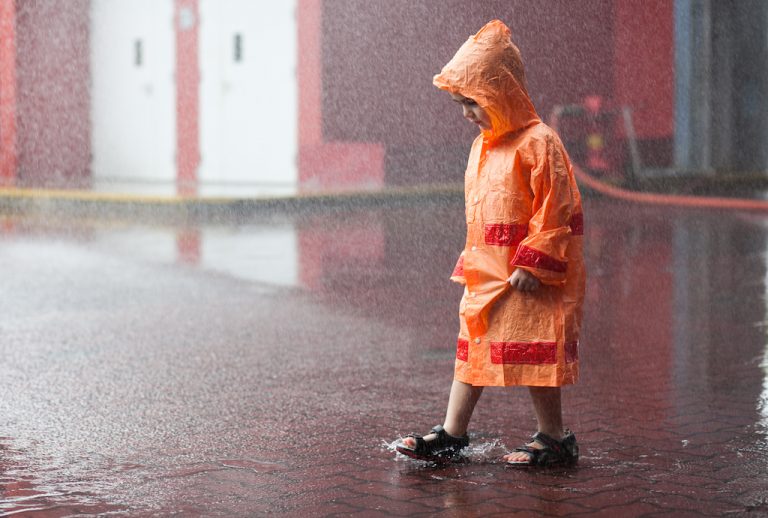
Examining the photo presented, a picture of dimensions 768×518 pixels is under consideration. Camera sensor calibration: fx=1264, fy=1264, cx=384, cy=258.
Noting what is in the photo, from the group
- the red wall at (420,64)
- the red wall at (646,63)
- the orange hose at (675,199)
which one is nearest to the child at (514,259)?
the orange hose at (675,199)

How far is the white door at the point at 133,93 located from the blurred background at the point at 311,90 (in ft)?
0.10

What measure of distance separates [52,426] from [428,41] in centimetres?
1481

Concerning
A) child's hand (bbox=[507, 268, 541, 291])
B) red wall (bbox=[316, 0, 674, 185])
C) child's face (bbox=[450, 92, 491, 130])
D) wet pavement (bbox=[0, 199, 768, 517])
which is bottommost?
wet pavement (bbox=[0, 199, 768, 517])

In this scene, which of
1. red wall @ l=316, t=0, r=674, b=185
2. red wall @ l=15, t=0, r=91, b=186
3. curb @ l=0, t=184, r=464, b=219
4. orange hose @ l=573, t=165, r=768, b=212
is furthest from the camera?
red wall @ l=15, t=0, r=91, b=186

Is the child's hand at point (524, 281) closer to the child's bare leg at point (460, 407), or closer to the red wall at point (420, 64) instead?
the child's bare leg at point (460, 407)

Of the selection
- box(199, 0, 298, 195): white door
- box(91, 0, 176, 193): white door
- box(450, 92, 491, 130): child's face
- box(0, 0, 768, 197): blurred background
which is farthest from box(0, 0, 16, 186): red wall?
box(450, 92, 491, 130): child's face

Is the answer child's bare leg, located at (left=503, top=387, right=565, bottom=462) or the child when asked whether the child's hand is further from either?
child's bare leg, located at (left=503, top=387, right=565, bottom=462)

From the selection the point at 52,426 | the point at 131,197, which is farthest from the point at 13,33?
the point at 52,426

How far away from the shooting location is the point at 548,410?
4.49 metres

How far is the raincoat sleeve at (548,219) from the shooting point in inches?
166

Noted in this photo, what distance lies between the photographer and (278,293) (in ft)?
29.7

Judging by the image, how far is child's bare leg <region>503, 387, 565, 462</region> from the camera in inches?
176

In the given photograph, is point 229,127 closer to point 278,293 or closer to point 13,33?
point 13,33

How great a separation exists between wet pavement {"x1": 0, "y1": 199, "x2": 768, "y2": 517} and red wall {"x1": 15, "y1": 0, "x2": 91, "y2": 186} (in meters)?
10.2
